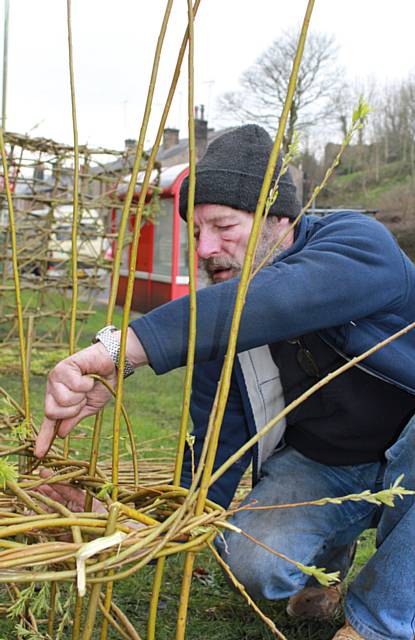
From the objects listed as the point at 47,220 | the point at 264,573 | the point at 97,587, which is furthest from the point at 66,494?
the point at 47,220

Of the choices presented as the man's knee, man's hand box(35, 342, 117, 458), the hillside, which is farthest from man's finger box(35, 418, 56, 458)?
the hillside

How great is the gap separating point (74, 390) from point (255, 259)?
1.06 meters

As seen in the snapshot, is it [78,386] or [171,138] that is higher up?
[78,386]

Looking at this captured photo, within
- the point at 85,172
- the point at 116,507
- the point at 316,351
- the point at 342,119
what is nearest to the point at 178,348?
the point at 116,507

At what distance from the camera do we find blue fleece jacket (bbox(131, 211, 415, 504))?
120 centimetres

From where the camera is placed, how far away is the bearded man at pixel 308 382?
52.9 inches

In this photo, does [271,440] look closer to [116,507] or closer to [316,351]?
[316,351]

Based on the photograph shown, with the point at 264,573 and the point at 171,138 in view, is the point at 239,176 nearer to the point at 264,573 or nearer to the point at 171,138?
the point at 264,573

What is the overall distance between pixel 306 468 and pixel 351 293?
2.75ft

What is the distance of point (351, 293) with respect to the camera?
1.45 m

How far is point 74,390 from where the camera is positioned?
41.8 inches

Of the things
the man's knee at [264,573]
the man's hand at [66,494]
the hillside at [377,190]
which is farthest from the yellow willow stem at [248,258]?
the hillside at [377,190]

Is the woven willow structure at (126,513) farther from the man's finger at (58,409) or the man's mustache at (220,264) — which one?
the man's mustache at (220,264)

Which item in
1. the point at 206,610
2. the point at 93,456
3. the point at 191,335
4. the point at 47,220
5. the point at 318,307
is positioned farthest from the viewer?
the point at 47,220
